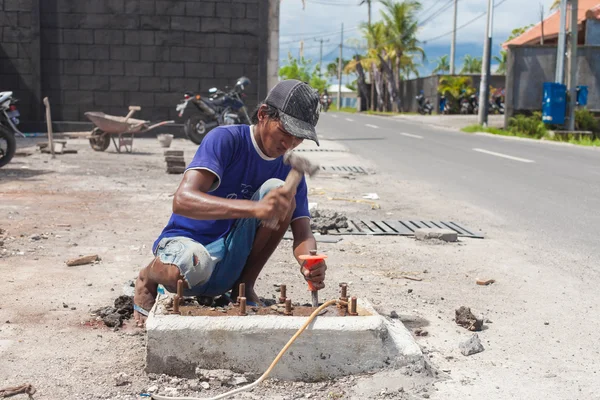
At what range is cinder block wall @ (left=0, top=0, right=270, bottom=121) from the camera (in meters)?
18.1

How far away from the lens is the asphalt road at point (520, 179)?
676 centimetres

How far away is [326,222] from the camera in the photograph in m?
6.50

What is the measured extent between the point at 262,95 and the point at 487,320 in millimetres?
15199

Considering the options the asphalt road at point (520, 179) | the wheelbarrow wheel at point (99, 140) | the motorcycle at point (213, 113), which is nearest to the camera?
the asphalt road at point (520, 179)

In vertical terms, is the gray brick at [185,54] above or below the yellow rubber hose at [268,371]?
above

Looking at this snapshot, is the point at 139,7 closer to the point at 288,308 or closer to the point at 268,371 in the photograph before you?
the point at 288,308

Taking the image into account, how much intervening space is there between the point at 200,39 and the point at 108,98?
9.08 feet

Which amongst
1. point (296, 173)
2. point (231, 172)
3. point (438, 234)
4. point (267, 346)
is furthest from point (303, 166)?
point (438, 234)

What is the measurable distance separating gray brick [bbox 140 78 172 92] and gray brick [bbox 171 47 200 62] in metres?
0.62

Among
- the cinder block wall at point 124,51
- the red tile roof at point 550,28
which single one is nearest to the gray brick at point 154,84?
the cinder block wall at point 124,51

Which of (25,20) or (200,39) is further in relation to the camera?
(200,39)

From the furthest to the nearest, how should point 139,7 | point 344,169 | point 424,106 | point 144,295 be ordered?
point 424,106 → point 139,7 → point 344,169 → point 144,295

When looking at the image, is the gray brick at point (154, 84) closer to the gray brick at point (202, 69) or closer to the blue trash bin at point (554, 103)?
the gray brick at point (202, 69)

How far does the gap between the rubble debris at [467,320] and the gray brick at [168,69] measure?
1552 cm
